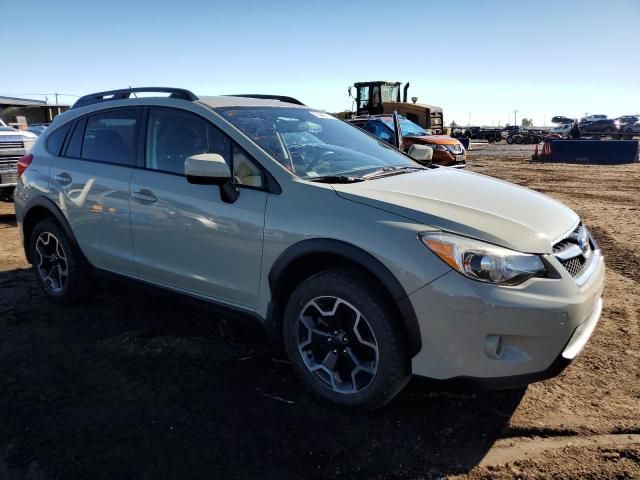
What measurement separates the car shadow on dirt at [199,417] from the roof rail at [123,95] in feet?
4.88

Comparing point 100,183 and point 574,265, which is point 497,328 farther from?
point 100,183

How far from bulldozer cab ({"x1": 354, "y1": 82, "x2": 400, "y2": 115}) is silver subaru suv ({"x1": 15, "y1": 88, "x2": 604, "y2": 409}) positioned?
18.1m

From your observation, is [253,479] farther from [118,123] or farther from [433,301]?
[118,123]

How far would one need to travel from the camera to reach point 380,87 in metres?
21.6

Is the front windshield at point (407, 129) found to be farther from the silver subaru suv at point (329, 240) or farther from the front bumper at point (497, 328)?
the front bumper at point (497, 328)

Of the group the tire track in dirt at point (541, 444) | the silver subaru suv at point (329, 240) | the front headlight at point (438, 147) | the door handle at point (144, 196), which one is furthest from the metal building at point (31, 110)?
the tire track in dirt at point (541, 444)

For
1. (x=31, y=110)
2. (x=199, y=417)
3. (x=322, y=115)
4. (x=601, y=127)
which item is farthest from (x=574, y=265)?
(x=601, y=127)

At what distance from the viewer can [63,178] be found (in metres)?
4.32

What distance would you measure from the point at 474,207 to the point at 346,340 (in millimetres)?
1005

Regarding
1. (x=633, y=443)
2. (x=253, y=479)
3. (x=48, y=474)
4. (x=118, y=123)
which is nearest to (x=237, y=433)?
(x=253, y=479)

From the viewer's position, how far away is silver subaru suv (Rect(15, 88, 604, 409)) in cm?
247

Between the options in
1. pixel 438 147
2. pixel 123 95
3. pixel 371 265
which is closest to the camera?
pixel 371 265

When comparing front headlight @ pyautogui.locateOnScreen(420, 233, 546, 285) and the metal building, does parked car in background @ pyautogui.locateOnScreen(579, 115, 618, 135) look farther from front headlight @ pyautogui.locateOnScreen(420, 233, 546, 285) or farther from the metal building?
front headlight @ pyautogui.locateOnScreen(420, 233, 546, 285)

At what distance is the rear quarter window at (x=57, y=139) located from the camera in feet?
14.8
